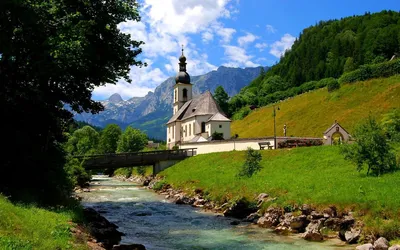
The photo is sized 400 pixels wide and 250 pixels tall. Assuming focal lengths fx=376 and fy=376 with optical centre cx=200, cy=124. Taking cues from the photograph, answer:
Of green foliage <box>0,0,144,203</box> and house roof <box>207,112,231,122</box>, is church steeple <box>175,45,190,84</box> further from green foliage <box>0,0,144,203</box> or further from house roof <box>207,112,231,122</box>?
green foliage <box>0,0,144,203</box>

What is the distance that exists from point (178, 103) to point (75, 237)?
87.3 metres

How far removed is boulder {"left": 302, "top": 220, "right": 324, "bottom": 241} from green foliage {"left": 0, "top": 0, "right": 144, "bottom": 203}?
43.8 feet

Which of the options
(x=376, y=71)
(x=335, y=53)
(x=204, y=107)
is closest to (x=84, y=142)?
(x=204, y=107)

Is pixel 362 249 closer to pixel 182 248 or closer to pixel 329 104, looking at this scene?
pixel 182 248

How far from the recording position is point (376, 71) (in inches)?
3093

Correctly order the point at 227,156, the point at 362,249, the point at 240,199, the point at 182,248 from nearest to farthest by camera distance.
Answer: the point at 362,249
the point at 182,248
the point at 240,199
the point at 227,156

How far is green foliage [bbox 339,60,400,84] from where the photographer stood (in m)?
76.5

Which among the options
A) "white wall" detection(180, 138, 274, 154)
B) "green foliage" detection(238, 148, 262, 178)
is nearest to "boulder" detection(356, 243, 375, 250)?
"green foliage" detection(238, 148, 262, 178)

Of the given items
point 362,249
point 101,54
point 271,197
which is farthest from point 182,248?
point 101,54

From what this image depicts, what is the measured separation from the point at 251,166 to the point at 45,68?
21328mm

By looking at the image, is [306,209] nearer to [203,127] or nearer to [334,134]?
[334,134]

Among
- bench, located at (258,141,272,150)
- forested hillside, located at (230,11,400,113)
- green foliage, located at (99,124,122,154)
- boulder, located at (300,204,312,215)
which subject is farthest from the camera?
forested hillside, located at (230,11,400,113)

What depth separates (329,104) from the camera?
81.0 meters

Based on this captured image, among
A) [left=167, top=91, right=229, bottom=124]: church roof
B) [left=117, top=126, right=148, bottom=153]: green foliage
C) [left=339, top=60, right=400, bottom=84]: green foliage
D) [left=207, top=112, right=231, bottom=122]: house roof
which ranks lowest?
[left=117, top=126, right=148, bottom=153]: green foliage
